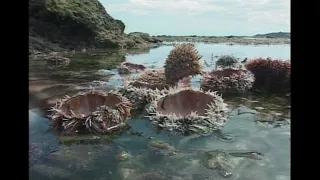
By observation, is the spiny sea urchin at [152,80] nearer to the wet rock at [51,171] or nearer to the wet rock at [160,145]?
the wet rock at [160,145]

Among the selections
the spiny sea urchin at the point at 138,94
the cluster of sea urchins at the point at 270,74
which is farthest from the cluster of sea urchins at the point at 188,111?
the cluster of sea urchins at the point at 270,74

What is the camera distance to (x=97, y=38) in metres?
0.97

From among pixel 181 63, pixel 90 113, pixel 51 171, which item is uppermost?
pixel 181 63

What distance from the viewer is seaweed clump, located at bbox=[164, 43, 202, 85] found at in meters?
0.92

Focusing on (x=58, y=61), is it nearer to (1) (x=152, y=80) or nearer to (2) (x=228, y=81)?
(1) (x=152, y=80)

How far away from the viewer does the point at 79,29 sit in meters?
0.96

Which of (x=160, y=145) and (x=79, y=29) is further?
(x=79, y=29)

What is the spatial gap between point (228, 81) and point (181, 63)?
13 centimetres

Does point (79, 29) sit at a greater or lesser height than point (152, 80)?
greater

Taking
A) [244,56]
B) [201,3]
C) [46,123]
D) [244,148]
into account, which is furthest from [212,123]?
[46,123]

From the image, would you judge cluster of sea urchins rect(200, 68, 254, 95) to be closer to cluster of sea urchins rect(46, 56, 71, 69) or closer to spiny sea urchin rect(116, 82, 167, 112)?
spiny sea urchin rect(116, 82, 167, 112)

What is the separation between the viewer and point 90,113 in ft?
2.90

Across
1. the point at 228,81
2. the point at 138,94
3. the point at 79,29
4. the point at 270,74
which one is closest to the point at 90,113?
the point at 138,94

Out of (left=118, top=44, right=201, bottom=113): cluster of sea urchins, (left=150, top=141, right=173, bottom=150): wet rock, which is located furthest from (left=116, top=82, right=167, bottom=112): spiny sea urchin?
(left=150, top=141, right=173, bottom=150): wet rock
